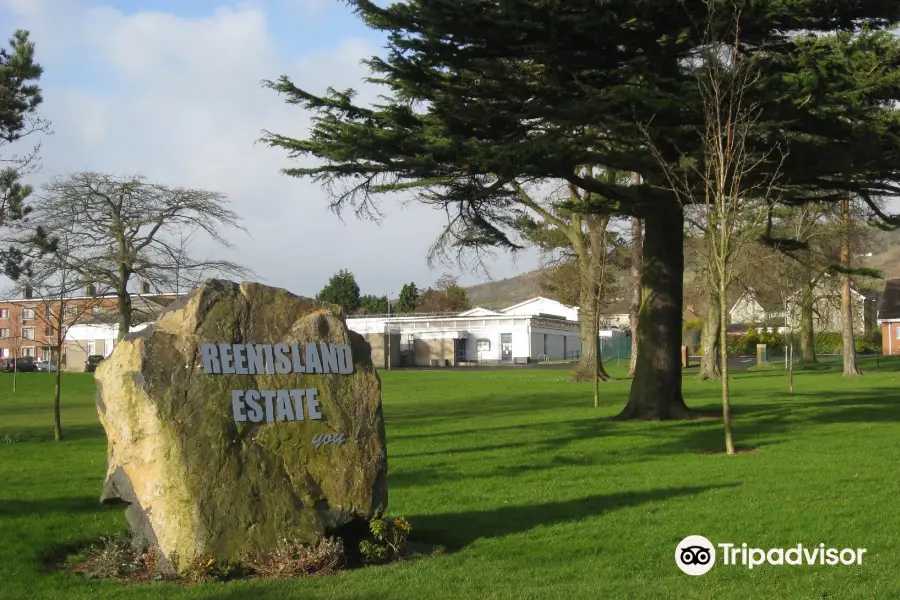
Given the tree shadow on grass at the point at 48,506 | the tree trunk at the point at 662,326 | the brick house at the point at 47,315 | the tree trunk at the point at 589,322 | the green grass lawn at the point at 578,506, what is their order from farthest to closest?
the tree trunk at the point at 589,322 < the brick house at the point at 47,315 < the tree trunk at the point at 662,326 < the tree shadow on grass at the point at 48,506 < the green grass lawn at the point at 578,506

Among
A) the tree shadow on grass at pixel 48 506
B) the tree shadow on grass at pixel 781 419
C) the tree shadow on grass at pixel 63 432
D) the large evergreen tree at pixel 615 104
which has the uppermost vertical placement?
the large evergreen tree at pixel 615 104

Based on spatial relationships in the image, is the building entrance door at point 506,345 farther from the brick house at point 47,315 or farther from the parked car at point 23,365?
the parked car at point 23,365

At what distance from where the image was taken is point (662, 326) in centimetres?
1930

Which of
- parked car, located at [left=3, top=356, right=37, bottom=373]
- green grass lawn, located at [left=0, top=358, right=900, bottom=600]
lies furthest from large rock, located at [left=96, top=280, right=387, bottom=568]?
parked car, located at [left=3, top=356, right=37, bottom=373]

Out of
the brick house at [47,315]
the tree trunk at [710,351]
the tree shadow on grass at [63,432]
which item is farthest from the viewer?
the tree trunk at [710,351]

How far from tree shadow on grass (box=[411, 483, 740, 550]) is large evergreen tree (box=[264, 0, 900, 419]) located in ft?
22.0

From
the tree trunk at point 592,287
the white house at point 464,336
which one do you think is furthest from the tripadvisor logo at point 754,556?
the white house at point 464,336

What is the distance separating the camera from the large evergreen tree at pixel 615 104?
15.3m

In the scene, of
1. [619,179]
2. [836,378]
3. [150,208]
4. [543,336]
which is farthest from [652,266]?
[543,336]

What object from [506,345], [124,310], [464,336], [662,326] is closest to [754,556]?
[662,326]

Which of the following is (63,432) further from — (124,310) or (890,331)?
(890,331)

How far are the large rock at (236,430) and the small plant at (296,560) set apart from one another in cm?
10

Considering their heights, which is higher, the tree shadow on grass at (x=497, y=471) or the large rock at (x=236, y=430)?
the large rock at (x=236, y=430)

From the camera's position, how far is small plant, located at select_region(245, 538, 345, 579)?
7496 millimetres
